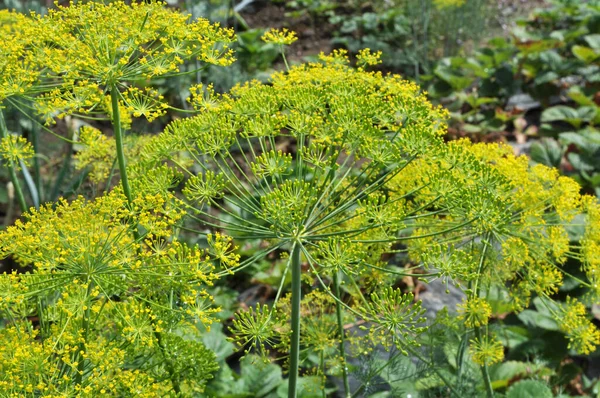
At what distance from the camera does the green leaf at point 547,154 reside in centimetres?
643

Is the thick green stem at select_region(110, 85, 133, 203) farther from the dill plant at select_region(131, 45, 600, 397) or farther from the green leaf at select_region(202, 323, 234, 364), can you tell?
the green leaf at select_region(202, 323, 234, 364)

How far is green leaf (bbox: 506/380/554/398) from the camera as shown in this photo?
3.76m

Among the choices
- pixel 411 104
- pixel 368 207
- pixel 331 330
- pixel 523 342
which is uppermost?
pixel 411 104

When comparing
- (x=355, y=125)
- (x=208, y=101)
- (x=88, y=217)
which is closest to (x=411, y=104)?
(x=355, y=125)

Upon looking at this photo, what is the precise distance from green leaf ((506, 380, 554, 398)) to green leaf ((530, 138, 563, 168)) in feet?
9.96

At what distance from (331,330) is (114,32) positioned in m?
1.79

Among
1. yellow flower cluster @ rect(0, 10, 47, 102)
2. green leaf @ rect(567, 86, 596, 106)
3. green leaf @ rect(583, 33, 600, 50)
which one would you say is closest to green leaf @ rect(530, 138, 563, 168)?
green leaf @ rect(567, 86, 596, 106)

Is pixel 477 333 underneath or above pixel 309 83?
underneath

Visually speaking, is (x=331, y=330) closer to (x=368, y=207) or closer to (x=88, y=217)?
(x=368, y=207)

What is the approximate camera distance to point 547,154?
255 inches

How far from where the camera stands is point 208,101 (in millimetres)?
2848

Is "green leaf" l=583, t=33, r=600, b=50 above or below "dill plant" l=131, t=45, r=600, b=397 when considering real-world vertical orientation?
below

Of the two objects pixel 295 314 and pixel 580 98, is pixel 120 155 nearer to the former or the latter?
pixel 295 314

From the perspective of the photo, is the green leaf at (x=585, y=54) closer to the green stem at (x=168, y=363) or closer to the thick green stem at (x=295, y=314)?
the thick green stem at (x=295, y=314)
